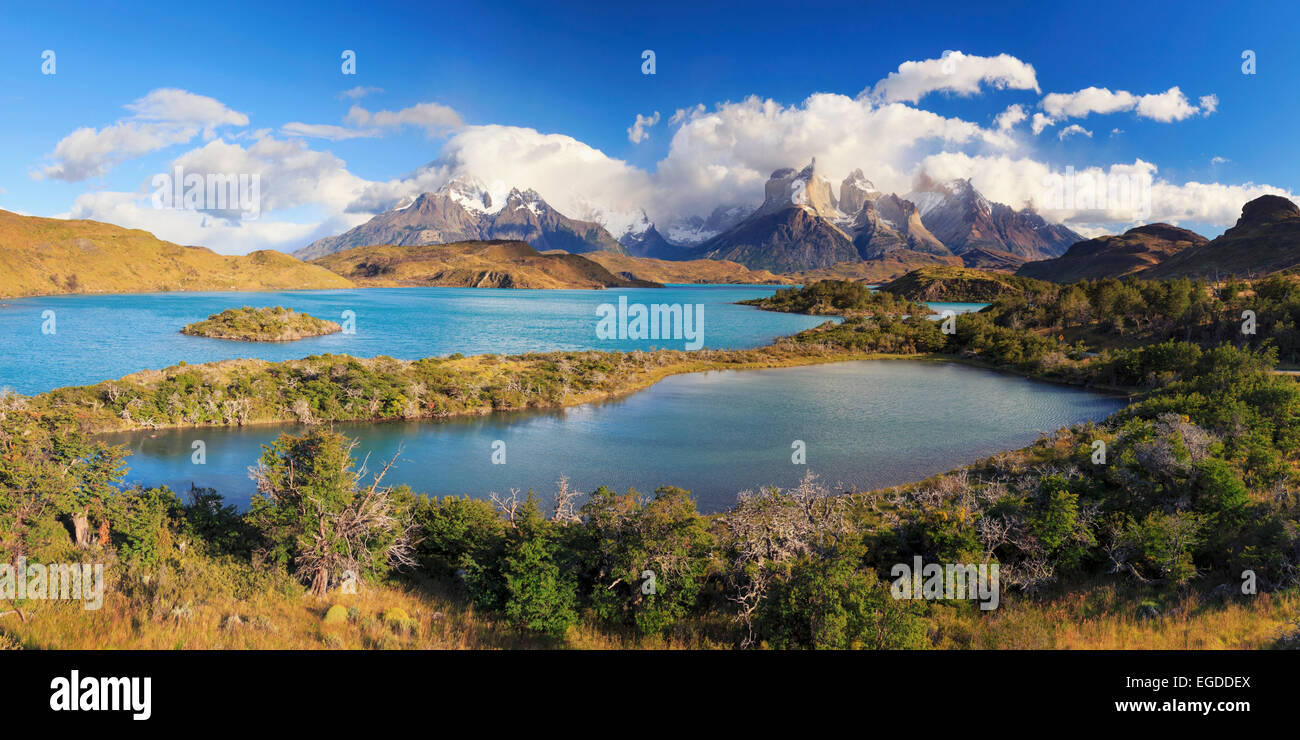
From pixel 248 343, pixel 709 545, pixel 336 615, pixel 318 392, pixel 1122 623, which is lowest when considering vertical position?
pixel 336 615

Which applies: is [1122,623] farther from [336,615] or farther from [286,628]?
[286,628]

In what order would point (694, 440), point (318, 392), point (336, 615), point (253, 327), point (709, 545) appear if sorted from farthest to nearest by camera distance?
point (253, 327)
point (318, 392)
point (694, 440)
point (709, 545)
point (336, 615)

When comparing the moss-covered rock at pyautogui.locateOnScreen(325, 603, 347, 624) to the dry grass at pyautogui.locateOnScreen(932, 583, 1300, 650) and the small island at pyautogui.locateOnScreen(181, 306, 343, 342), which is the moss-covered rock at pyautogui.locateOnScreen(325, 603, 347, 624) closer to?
the dry grass at pyautogui.locateOnScreen(932, 583, 1300, 650)

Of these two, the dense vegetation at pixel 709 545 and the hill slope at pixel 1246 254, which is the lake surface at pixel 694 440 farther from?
the hill slope at pixel 1246 254

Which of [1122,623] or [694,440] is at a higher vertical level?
[694,440]

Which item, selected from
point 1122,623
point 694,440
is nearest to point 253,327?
point 694,440

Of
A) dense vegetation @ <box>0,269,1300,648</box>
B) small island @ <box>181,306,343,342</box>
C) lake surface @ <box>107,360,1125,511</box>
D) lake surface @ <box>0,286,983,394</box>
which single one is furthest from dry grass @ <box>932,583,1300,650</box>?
small island @ <box>181,306,343,342</box>
